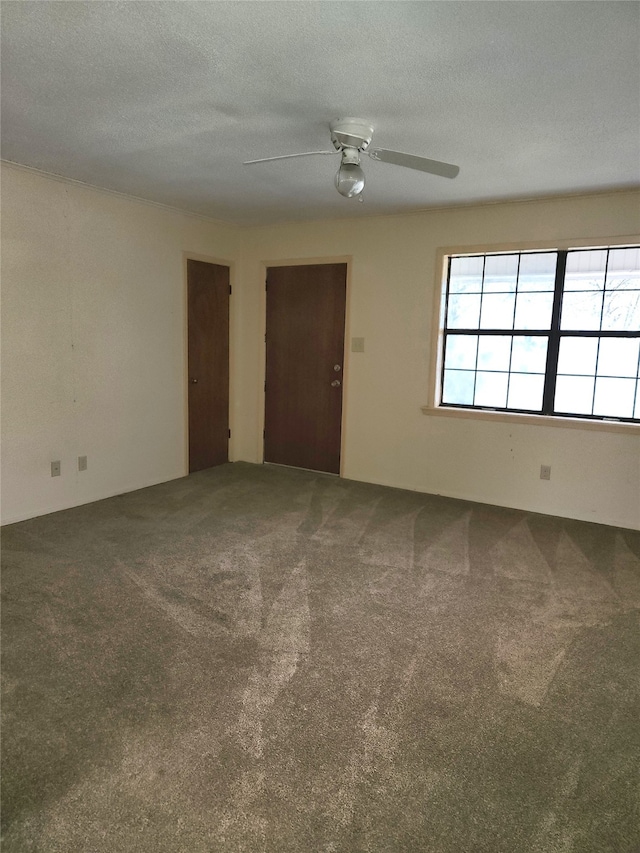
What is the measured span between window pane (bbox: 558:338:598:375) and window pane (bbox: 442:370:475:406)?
2.41 ft

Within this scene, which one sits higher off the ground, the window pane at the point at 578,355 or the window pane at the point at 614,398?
the window pane at the point at 578,355

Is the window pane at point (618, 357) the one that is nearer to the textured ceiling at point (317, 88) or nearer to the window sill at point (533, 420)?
the window sill at point (533, 420)

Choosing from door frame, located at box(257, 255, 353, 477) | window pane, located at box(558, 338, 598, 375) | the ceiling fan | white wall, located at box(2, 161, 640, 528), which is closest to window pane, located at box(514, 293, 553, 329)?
window pane, located at box(558, 338, 598, 375)

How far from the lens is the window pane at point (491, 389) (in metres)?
4.54

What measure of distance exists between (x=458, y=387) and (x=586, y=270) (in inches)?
52.7

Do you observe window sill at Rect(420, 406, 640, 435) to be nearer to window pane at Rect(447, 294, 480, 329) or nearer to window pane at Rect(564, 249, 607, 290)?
window pane at Rect(447, 294, 480, 329)

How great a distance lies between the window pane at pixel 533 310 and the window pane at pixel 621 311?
0.40 m

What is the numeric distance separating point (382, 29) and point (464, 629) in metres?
2.55

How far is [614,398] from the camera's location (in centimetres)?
414

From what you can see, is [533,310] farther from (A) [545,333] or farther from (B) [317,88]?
(B) [317,88]

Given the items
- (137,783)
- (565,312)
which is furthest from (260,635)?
(565,312)

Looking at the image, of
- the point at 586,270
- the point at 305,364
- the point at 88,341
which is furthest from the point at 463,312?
the point at 88,341

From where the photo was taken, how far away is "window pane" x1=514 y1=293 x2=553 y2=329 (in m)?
4.27

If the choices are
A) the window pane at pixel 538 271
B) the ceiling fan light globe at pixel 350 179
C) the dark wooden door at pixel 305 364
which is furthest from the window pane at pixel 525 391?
the ceiling fan light globe at pixel 350 179
